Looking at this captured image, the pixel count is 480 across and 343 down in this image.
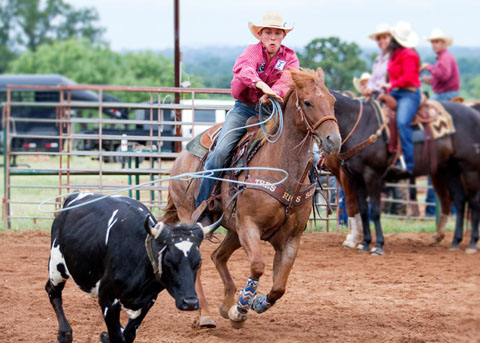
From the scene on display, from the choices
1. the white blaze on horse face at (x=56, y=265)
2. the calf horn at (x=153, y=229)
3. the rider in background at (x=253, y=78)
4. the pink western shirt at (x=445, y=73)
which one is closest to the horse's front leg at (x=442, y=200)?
the pink western shirt at (x=445, y=73)

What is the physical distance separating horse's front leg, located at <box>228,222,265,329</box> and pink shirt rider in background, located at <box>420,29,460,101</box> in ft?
25.4

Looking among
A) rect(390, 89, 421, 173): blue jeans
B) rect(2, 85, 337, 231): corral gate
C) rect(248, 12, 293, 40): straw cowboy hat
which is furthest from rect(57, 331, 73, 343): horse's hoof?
rect(390, 89, 421, 173): blue jeans

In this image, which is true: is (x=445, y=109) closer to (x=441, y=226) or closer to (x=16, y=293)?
(x=441, y=226)

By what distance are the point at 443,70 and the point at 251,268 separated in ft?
26.8

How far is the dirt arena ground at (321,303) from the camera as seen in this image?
665 centimetres

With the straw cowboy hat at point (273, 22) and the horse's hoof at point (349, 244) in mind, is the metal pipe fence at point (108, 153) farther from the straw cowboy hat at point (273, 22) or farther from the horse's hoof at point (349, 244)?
the straw cowboy hat at point (273, 22)

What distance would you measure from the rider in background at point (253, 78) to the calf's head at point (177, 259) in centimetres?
191

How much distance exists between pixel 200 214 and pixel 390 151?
4.92 m

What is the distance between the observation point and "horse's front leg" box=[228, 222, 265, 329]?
638 cm

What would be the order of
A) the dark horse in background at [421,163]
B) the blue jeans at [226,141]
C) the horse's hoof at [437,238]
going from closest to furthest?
the blue jeans at [226,141]
the dark horse in background at [421,163]
the horse's hoof at [437,238]

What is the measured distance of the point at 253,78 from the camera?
668 centimetres

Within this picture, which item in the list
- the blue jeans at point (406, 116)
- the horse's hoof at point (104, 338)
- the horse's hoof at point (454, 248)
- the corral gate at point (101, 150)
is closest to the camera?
the horse's hoof at point (104, 338)

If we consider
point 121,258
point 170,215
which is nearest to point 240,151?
point 170,215

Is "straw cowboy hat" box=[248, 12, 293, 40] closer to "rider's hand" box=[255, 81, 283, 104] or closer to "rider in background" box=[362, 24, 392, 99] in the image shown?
"rider's hand" box=[255, 81, 283, 104]
